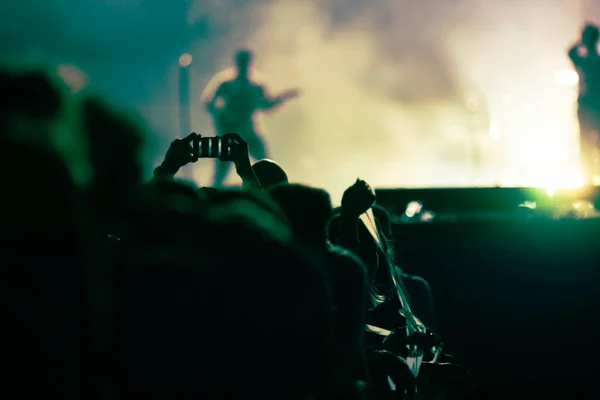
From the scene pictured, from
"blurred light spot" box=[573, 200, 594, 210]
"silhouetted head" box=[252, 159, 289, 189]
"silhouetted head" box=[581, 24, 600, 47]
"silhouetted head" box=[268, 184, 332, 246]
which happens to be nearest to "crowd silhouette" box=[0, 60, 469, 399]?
"silhouetted head" box=[268, 184, 332, 246]

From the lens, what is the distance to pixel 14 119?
0.99m

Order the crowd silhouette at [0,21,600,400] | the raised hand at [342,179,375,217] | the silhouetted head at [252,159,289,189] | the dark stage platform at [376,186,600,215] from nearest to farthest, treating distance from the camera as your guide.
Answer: the crowd silhouette at [0,21,600,400], the raised hand at [342,179,375,217], the silhouetted head at [252,159,289,189], the dark stage platform at [376,186,600,215]

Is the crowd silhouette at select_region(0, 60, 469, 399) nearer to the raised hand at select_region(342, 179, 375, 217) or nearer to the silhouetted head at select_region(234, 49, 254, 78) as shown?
the raised hand at select_region(342, 179, 375, 217)

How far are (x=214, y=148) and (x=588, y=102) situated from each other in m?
5.85

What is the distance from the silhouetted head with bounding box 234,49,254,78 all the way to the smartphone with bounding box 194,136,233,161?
489cm

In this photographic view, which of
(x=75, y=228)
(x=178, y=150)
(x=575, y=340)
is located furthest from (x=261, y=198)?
(x=575, y=340)

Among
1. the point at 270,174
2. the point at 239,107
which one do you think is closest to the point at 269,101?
the point at 239,107

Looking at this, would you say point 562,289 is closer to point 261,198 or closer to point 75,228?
point 261,198

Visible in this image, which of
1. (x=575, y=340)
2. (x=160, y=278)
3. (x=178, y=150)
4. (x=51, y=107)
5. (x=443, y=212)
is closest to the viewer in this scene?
(x=51, y=107)

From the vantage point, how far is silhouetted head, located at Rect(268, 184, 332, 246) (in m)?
1.81

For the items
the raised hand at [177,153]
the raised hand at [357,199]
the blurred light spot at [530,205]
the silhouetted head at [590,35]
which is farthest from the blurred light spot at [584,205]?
the raised hand at [177,153]

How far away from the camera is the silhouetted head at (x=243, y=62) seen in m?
7.45

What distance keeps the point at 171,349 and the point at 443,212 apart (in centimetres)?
523

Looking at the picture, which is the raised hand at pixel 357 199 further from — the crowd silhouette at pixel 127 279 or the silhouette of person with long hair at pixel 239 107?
the silhouette of person with long hair at pixel 239 107
